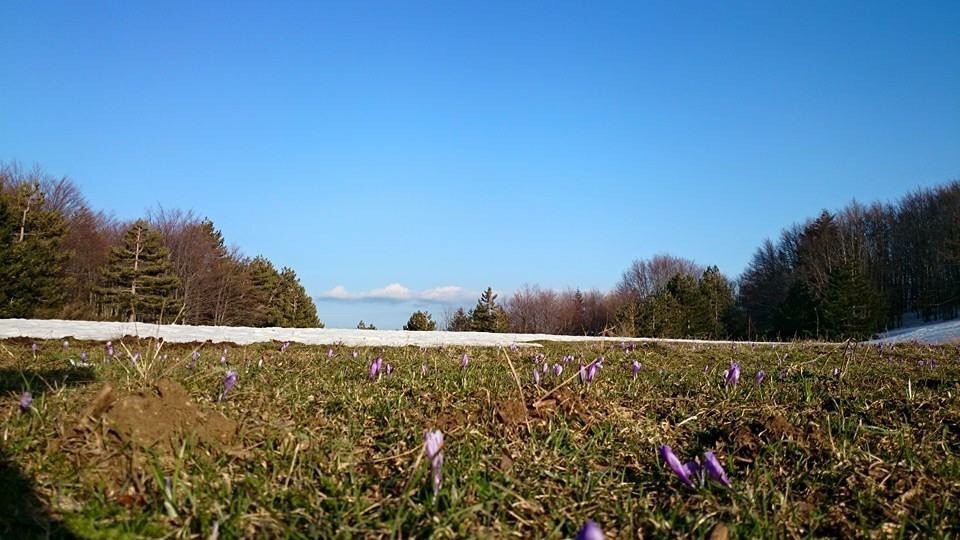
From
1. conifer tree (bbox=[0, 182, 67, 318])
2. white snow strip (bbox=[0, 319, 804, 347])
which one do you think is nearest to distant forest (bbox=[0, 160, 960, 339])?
conifer tree (bbox=[0, 182, 67, 318])

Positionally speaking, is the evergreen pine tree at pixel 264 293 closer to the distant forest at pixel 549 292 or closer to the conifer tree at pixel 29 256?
the distant forest at pixel 549 292

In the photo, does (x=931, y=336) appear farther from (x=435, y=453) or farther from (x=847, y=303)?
(x=435, y=453)

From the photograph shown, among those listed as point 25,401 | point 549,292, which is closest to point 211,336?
point 25,401

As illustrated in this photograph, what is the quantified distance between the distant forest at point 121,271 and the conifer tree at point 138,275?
65mm

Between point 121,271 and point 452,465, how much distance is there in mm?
42059

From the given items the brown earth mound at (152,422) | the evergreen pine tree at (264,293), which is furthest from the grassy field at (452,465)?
the evergreen pine tree at (264,293)

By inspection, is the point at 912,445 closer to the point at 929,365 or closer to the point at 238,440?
the point at 238,440

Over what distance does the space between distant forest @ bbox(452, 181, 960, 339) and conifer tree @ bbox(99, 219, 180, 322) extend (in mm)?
20046

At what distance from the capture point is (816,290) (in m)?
45.8

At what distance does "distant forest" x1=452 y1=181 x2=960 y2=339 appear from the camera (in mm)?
43062

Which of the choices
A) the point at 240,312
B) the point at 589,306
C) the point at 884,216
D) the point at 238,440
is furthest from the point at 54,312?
the point at 884,216

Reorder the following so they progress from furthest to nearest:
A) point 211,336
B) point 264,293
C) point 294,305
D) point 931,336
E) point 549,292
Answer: point 549,292
point 294,305
point 264,293
point 931,336
point 211,336

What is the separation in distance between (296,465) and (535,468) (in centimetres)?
74

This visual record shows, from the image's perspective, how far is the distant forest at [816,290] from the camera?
43.1 metres
